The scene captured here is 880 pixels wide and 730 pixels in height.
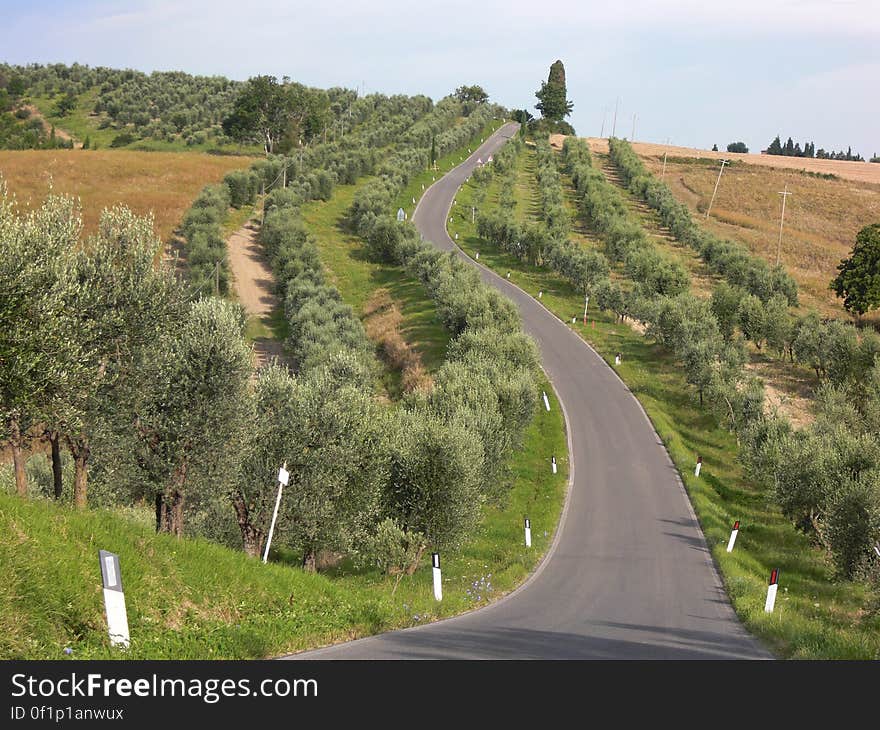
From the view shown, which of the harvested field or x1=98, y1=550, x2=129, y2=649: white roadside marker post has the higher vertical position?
the harvested field

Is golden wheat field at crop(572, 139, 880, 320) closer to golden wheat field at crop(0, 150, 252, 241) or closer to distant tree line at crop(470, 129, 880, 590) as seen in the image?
distant tree line at crop(470, 129, 880, 590)

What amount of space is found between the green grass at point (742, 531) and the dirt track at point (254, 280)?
28285 mm

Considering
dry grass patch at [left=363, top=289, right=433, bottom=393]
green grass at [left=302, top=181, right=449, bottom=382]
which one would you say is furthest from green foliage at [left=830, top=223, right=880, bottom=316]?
dry grass patch at [left=363, top=289, right=433, bottom=393]

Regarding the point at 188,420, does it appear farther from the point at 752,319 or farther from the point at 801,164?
the point at 801,164

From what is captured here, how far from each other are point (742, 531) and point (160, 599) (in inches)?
1161

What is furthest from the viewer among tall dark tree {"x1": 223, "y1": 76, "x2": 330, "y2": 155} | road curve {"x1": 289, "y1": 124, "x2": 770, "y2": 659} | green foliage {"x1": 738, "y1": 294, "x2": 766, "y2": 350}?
tall dark tree {"x1": 223, "y1": 76, "x2": 330, "y2": 155}

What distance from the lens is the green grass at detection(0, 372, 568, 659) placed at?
10.0m

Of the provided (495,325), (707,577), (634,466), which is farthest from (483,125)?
(707,577)

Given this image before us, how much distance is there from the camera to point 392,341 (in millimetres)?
65438

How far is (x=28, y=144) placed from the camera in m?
122

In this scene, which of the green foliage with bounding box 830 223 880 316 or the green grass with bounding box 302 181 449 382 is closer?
the green grass with bounding box 302 181 449 382

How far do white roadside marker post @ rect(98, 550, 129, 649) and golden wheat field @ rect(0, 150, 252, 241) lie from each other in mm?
83947

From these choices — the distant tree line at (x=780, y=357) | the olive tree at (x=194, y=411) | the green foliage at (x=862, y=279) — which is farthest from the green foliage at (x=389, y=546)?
the green foliage at (x=862, y=279)
